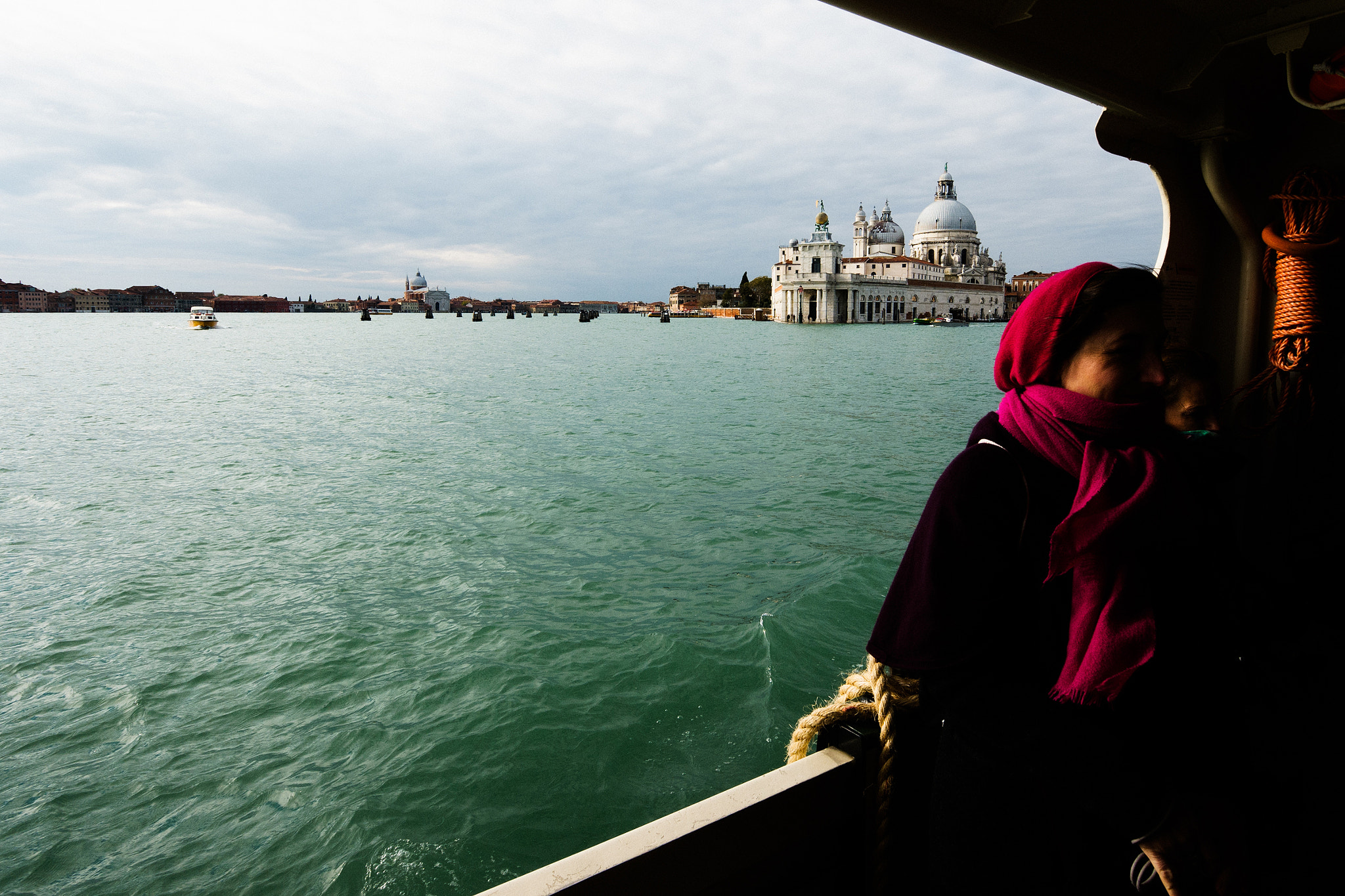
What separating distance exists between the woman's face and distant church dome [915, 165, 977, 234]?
100m

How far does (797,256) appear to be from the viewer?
276 feet

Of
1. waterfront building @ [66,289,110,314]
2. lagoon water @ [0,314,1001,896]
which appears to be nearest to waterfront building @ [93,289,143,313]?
waterfront building @ [66,289,110,314]

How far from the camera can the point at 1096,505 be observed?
1.03 metres

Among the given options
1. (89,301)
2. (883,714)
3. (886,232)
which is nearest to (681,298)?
(886,232)

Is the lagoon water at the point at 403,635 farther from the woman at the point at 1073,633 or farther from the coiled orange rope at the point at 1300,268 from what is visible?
the coiled orange rope at the point at 1300,268

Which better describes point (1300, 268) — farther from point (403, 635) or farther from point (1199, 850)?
point (403, 635)

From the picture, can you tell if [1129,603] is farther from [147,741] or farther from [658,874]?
[147,741]

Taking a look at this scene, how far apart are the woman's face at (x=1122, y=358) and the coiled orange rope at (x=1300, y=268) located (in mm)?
1952

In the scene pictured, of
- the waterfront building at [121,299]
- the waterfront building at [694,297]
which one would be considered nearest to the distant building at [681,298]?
the waterfront building at [694,297]

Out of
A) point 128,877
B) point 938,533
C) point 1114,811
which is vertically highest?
point 938,533

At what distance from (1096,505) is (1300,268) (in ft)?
7.36

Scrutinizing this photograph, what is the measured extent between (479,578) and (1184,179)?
549 centimetres

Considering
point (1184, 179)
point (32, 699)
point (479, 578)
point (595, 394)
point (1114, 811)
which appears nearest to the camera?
point (1114, 811)

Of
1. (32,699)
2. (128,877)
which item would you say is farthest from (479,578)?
(128,877)
